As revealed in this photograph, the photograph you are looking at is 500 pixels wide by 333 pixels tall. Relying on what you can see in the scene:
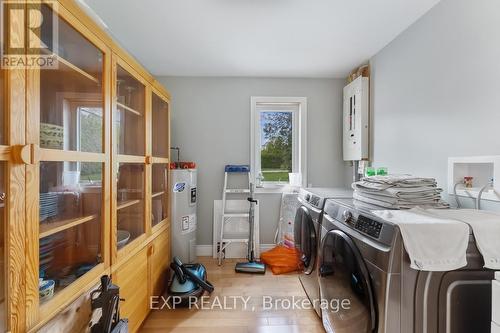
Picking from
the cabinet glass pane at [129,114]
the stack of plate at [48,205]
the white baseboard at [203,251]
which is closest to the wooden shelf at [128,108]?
the cabinet glass pane at [129,114]

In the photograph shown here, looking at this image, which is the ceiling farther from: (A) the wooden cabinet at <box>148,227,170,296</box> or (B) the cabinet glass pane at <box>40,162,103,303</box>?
(A) the wooden cabinet at <box>148,227,170,296</box>

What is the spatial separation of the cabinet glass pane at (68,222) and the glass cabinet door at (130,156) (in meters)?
0.16

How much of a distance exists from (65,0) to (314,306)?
7.72 feet

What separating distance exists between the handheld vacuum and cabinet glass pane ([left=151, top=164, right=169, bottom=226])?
92 centimetres

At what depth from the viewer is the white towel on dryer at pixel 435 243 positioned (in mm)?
931

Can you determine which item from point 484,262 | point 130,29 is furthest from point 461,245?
point 130,29

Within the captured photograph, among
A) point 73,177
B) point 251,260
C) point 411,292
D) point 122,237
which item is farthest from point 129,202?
point 411,292

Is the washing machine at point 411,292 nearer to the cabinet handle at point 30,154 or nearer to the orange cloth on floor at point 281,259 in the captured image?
the cabinet handle at point 30,154

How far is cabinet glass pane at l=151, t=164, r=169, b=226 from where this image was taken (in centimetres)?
219

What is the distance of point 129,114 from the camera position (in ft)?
6.00

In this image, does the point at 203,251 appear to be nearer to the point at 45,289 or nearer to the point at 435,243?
the point at 45,289

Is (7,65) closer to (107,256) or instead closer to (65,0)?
(65,0)

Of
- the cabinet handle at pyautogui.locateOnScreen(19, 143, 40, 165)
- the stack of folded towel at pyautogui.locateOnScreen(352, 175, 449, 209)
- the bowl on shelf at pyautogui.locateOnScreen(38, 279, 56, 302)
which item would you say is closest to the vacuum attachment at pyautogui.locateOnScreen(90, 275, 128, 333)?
the bowl on shelf at pyautogui.locateOnScreen(38, 279, 56, 302)

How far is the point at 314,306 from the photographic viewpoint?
6.31 ft
